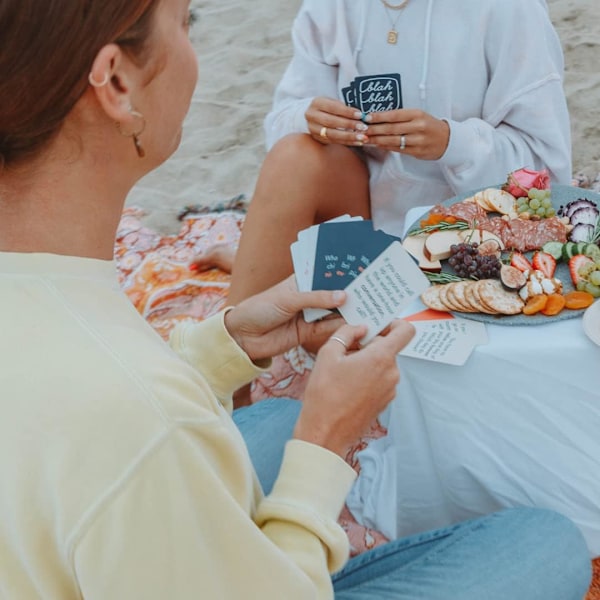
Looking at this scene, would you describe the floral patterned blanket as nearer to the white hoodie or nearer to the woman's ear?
the white hoodie

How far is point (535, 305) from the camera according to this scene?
1.25 m

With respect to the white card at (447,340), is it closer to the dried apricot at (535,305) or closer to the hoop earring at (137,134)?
the dried apricot at (535,305)

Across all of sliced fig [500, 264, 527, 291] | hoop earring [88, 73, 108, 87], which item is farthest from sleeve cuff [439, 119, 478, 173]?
hoop earring [88, 73, 108, 87]

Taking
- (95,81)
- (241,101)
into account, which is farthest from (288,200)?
(241,101)

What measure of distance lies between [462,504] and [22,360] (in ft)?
3.60

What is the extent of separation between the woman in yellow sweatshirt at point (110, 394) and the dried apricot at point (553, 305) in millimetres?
382

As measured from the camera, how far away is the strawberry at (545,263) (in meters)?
1.32

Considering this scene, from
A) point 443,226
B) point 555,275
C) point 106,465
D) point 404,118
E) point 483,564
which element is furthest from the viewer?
point 404,118

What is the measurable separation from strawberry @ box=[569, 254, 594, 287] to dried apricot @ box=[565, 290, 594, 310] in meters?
0.04

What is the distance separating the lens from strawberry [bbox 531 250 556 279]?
1.32m

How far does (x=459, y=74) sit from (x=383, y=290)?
856mm

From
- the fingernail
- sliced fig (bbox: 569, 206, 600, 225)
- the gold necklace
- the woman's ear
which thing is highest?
the woman's ear

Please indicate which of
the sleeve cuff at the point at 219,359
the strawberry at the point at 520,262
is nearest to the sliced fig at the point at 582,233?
the strawberry at the point at 520,262

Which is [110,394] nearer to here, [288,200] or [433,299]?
[433,299]
